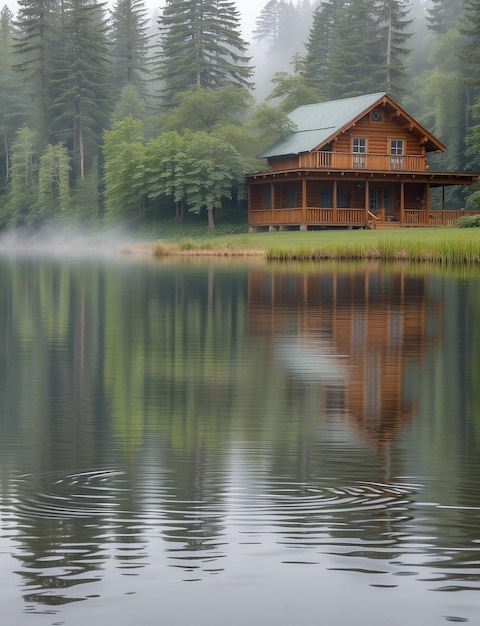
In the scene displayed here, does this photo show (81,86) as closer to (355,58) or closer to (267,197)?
(355,58)

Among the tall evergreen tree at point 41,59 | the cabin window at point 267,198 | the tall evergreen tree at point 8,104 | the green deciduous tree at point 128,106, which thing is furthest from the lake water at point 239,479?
the tall evergreen tree at point 8,104

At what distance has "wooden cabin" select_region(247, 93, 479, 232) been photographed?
198 ft

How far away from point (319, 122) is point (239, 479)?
5896cm

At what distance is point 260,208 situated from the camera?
218 ft

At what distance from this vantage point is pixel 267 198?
66.3 meters

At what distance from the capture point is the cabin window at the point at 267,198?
6588 centimetres

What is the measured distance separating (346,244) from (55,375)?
33.7m

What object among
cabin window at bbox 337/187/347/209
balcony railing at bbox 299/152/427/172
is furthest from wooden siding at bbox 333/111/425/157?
cabin window at bbox 337/187/347/209

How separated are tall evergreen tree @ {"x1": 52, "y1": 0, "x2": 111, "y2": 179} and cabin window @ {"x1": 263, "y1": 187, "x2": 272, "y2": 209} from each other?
25184 millimetres

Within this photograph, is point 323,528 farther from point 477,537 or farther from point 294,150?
point 294,150

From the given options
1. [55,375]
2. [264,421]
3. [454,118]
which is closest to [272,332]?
[55,375]

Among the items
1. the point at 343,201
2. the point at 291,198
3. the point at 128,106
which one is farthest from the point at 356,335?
the point at 128,106

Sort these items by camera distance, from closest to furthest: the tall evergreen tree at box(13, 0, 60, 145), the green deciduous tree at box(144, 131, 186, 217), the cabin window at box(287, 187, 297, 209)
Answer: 1. the cabin window at box(287, 187, 297, 209)
2. the green deciduous tree at box(144, 131, 186, 217)
3. the tall evergreen tree at box(13, 0, 60, 145)

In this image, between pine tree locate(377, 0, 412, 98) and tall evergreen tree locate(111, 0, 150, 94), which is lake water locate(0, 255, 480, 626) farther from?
tall evergreen tree locate(111, 0, 150, 94)
